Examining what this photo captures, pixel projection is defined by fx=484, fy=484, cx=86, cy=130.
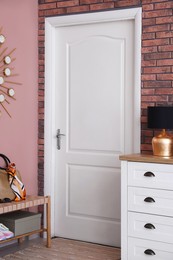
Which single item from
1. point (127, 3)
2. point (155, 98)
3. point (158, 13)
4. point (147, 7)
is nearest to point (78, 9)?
point (127, 3)

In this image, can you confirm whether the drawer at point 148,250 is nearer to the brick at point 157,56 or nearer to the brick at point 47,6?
the brick at point 157,56

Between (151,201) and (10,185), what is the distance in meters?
1.26

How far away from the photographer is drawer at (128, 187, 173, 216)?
3.57m

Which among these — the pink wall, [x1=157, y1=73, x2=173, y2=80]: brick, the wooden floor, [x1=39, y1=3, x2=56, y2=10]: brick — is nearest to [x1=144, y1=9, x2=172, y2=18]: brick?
[x1=157, y1=73, x2=173, y2=80]: brick

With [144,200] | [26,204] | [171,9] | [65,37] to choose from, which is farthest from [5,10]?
[144,200]

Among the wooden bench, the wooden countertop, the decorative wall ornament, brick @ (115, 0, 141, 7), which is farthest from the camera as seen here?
the decorative wall ornament

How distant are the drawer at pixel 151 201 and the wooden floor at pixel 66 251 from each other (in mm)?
637

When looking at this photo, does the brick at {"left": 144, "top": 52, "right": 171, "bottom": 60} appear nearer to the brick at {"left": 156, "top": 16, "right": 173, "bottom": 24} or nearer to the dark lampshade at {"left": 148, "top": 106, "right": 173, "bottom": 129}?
the brick at {"left": 156, "top": 16, "right": 173, "bottom": 24}

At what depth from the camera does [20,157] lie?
15.1 feet

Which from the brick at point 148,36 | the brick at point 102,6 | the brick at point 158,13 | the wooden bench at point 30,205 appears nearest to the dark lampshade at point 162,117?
the brick at point 148,36

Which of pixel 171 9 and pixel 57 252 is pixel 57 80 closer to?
pixel 171 9

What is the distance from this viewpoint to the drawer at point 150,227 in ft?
11.7

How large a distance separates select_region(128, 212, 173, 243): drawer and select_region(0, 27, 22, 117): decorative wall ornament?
60.7 inches

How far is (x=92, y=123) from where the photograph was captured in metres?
4.53
